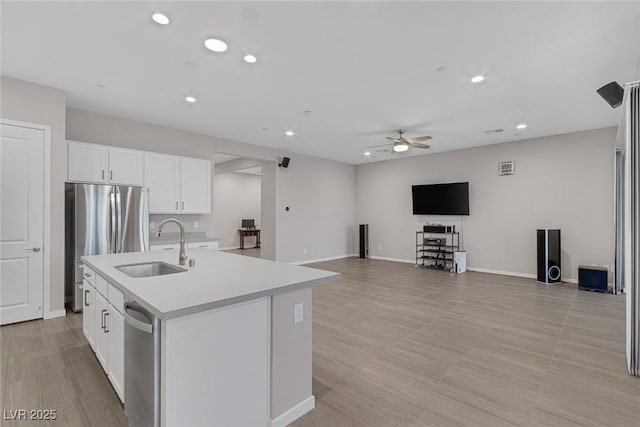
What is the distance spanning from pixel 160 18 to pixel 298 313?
2509mm

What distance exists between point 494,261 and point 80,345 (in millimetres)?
7409

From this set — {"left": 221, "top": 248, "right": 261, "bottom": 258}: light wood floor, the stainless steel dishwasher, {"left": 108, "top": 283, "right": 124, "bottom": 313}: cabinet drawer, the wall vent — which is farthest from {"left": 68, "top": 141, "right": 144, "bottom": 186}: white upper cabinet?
the wall vent

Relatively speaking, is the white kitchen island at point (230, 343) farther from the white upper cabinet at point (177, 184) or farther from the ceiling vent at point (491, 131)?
the ceiling vent at point (491, 131)

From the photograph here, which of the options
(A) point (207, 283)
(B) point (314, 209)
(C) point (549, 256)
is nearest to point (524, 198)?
(C) point (549, 256)

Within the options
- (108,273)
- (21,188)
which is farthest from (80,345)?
(21,188)

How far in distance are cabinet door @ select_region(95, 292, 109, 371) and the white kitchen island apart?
0.92 feet

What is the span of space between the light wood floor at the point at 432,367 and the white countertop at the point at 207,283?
0.90 meters

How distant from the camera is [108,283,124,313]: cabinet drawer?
1.86m

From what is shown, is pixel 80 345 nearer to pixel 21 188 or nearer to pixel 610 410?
pixel 21 188

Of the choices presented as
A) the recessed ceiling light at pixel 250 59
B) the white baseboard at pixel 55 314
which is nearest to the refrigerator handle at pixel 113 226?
the white baseboard at pixel 55 314

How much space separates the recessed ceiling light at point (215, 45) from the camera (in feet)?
8.73

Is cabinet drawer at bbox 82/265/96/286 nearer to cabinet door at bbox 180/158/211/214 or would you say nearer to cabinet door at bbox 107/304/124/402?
cabinet door at bbox 107/304/124/402

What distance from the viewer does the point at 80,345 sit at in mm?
2938

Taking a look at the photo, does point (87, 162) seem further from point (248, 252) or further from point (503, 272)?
point (503, 272)
